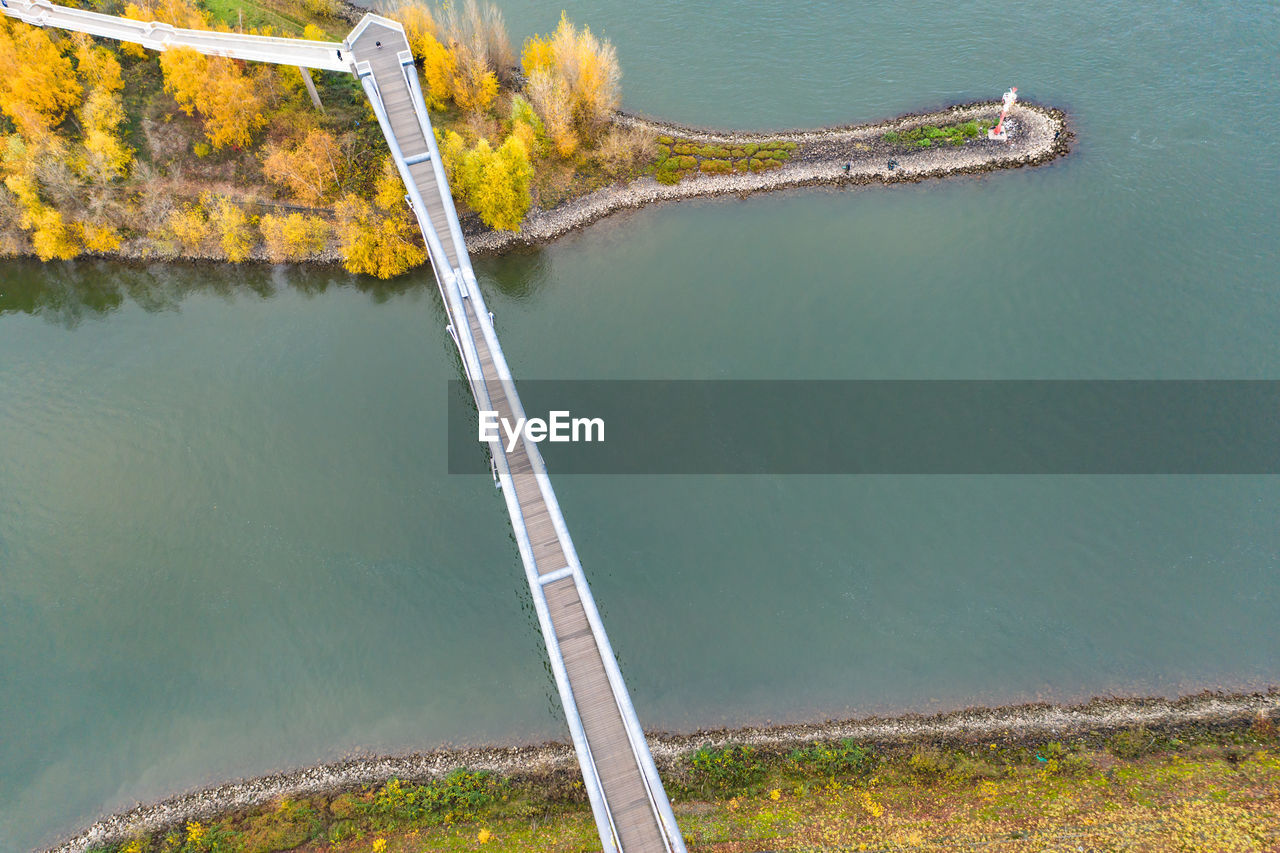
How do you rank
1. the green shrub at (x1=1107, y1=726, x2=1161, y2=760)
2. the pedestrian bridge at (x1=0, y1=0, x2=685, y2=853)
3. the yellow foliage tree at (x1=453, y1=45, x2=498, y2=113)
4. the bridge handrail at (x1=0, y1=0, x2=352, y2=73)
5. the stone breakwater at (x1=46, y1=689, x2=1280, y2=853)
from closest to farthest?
the pedestrian bridge at (x1=0, y1=0, x2=685, y2=853)
the green shrub at (x1=1107, y1=726, x2=1161, y2=760)
the stone breakwater at (x1=46, y1=689, x2=1280, y2=853)
the bridge handrail at (x1=0, y1=0, x2=352, y2=73)
the yellow foliage tree at (x1=453, y1=45, x2=498, y2=113)

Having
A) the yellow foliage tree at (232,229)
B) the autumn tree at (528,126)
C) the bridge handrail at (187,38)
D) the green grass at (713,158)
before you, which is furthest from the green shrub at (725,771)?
the bridge handrail at (187,38)

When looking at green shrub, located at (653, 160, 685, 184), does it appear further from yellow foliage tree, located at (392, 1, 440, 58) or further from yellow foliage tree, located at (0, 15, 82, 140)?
yellow foliage tree, located at (0, 15, 82, 140)

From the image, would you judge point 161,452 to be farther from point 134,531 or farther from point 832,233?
point 832,233

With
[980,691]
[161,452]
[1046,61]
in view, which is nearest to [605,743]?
[980,691]

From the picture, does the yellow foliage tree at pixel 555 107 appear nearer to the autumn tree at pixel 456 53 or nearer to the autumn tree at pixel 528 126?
→ the autumn tree at pixel 528 126

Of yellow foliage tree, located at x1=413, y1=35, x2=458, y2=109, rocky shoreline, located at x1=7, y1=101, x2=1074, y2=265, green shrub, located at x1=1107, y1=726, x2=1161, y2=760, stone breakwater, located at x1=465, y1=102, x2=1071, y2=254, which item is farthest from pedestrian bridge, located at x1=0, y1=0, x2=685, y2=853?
green shrub, located at x1=1107, y1=726, x2=1161, y2=760
